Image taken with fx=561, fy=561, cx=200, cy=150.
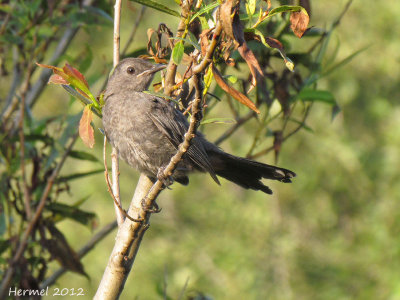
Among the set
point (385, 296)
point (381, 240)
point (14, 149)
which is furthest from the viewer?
point (381, 240)

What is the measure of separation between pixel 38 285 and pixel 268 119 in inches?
65.8

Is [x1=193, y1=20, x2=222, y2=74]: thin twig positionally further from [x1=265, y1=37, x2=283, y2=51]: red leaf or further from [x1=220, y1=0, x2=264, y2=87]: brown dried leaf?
[x1=265, y1=37, x2=283, y2=51]: red leaf

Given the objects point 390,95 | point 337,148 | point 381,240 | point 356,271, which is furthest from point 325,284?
point 390,95

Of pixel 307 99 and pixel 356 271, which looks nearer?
pixel 307 99

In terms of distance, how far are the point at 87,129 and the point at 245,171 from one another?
5.12 ft

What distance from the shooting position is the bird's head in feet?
12.1

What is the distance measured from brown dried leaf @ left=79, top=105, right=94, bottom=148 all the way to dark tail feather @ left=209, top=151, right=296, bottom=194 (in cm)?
141

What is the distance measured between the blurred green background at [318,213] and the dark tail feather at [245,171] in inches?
131

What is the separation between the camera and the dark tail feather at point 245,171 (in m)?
3.40

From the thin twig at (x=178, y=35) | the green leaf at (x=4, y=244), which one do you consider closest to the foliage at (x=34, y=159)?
the green leaf at (x=4, y=244)

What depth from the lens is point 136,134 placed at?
3.36 metres

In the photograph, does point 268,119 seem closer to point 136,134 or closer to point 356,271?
point 136,134

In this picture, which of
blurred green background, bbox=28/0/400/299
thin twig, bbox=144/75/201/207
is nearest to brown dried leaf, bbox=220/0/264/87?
thin twig, bbox=144/75/201/207

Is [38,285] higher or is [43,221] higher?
[43,221]
